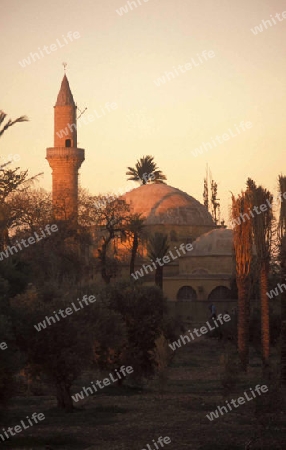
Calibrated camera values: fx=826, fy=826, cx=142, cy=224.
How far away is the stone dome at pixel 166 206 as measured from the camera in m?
67.6

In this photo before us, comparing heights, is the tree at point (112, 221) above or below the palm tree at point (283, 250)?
above

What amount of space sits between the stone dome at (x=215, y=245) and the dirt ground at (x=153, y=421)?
120ft

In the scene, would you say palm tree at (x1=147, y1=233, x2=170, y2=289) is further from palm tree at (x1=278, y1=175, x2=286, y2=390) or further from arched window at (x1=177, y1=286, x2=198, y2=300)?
palm tree at (x1=278, y1=175, x2=286, y2=390)

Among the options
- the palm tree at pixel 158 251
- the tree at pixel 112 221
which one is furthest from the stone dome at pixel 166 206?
the palm tree at pixel 158 251

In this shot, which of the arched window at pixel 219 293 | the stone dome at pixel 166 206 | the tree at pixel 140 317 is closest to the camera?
the tree at pixel 140 317

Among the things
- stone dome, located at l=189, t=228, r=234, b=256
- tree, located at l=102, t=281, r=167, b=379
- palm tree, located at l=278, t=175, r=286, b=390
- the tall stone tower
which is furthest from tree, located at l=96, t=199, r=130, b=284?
palm tree, located at l=278, t=175, r=286, b=390

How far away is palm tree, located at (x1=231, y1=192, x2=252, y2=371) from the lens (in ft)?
87.2

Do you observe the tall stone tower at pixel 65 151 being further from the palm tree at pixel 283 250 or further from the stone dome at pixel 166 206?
the palm tree at pixel 283 250

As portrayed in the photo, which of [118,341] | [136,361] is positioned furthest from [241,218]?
[118,341]

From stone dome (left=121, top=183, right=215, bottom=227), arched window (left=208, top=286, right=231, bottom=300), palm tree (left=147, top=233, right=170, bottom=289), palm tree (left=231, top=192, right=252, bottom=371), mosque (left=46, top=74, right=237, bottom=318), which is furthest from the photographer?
stone dome (left=121, top=183, right=215, bottom=227)

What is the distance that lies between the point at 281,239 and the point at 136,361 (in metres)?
5.16

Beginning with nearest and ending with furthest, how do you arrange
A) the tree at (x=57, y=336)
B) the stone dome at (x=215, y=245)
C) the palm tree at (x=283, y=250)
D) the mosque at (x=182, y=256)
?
the tree at (x=57, y=336)
the palm tree at (x=283, y=250)
the mosque at (x=182, y=256)
the stone dome at (x=215, y=245)

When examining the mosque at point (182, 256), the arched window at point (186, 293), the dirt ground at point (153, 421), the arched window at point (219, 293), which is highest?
the mosque at point (182, 256)

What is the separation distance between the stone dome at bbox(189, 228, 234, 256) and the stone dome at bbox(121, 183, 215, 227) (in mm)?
6897
